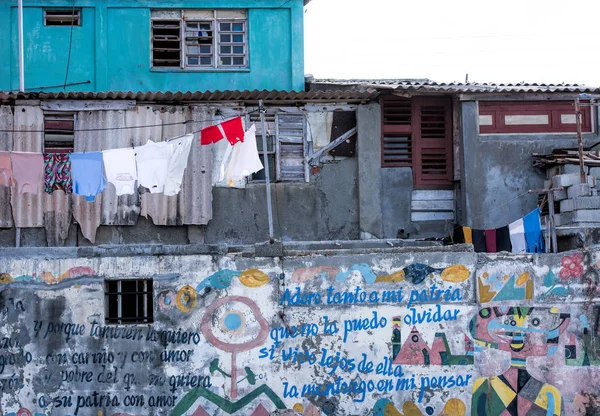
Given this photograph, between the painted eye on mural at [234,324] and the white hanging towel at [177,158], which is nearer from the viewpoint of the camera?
the painted eye on mural at [234,324]

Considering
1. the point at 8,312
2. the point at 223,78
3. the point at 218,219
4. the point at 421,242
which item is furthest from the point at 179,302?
the point at 223,78

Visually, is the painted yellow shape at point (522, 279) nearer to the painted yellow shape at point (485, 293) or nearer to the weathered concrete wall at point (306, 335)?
the weathered concrete wall at point (306, 335)

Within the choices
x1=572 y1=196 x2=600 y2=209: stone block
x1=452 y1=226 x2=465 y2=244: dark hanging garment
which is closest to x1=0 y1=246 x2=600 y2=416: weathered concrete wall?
x1=572 y1=196 x2=600 y2=209: stone block

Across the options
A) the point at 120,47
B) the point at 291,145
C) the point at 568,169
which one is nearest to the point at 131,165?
the point at 291,145

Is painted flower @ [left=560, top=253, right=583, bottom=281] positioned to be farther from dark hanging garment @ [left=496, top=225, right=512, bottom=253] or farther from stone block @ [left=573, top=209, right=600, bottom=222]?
dark hanging garment @ [left=496, top=225, right=512, bottom=253]

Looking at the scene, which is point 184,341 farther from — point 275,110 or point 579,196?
point 579,196

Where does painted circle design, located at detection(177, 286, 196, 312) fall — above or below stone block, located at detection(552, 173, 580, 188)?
below

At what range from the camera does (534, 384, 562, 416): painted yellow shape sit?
40.4 feet

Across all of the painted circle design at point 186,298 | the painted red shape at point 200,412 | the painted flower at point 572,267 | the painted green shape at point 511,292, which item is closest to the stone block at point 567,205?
the painted flower at point 572,267

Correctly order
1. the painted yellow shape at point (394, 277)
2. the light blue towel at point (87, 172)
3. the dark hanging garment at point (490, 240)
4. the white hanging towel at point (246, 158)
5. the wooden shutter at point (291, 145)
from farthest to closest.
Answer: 1. the wooden shutter at point (291, 145)
2. the dark hanging garment at point (490, 240)
3. the white hanging towel at point (246, 158)
4. the light blue towel at point (87, 172)
5. the painted yellow shape at point (394, 277)

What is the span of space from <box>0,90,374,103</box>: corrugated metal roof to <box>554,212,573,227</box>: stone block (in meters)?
3.77

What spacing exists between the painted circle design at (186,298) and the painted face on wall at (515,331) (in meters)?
3.89

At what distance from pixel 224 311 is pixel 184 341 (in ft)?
2.25

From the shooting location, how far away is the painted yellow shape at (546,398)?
12312 millimetres
